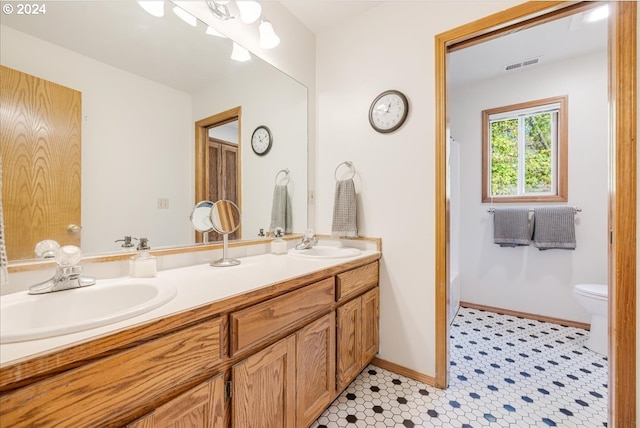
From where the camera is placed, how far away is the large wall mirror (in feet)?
3.23

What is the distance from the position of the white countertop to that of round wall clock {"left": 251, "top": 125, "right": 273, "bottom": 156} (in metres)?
0.69

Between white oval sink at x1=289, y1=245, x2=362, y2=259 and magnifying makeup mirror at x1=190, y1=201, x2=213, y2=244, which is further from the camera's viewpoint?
white oval sink at x1=289, y1=245, x2=362, y2=259

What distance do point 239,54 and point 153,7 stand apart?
0.46 m

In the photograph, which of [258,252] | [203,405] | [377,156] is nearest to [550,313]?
[377,156]

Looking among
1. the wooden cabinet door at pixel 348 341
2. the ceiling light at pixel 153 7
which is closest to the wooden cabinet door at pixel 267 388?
the wooden cabinet door at pixel 348 341

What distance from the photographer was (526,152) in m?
2.82

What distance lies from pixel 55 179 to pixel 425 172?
1763mm

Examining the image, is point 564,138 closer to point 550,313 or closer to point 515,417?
point 550,313

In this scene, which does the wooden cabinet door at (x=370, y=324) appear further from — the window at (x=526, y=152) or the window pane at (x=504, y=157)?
the window pane at (x=504, y=157)

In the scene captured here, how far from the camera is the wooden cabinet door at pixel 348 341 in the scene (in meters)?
1.42

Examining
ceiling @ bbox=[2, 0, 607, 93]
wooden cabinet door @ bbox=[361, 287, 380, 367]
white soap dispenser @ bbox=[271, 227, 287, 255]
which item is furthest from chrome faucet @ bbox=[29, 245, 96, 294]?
wooden cabinet door @ bbox=[361, 287, 380, 367]

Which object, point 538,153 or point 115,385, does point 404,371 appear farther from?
point 538,153

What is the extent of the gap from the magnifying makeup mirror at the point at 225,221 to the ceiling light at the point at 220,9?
3.22 ft

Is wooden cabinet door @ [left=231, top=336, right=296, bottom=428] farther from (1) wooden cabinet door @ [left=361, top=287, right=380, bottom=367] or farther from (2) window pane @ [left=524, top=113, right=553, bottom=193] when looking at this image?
(2) window pane @ [left=524, top=113, right=553, bottom=193]
